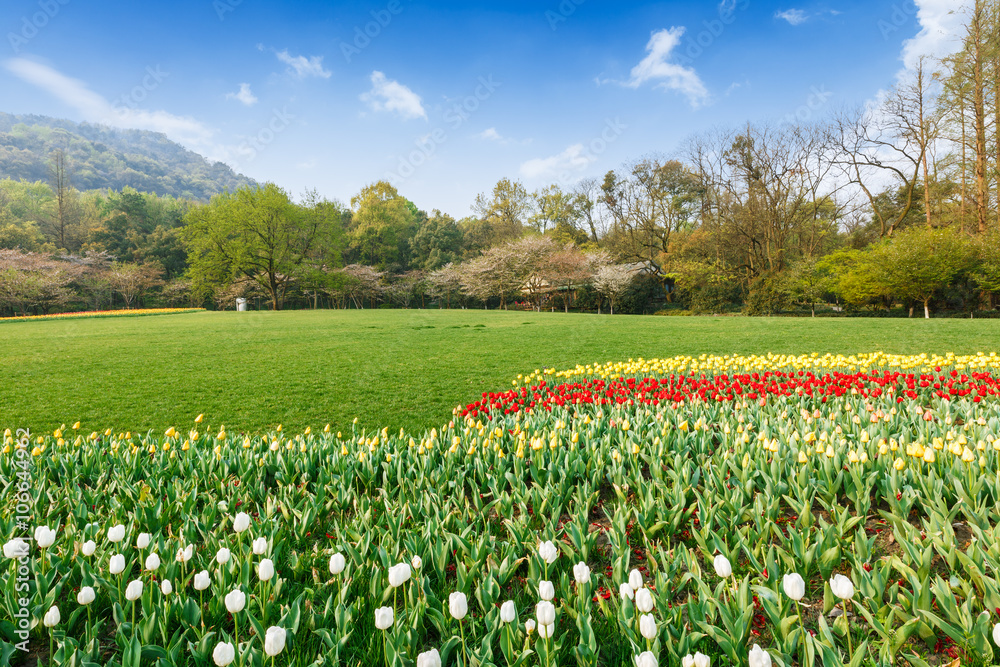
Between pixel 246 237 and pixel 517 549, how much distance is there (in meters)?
36.3

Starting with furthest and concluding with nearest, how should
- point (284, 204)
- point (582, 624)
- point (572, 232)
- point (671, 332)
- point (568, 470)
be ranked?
point (572, 232) → point (284, 204) → point (671, 332) → point (568, 470) → point (582, 624)

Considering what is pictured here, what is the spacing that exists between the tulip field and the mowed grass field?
1749 millimetres

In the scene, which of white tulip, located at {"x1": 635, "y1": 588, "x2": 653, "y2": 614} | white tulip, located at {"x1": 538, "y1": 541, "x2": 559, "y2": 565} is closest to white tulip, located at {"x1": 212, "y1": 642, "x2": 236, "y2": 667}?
white tulip, located at {"x1": 538, "y1": 541, "x2": 559, "y2": 565}

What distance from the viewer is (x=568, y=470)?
2734 millimetres

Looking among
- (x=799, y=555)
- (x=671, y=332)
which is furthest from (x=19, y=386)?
(x=671, y=332)

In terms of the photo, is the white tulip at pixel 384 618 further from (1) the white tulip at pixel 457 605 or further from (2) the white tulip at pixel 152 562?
(2) the white tulip at pixel 152 562

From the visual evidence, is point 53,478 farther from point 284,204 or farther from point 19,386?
point 284,204

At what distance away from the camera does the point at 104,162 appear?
260ft

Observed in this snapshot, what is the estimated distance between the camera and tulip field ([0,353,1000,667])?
4.77 ft

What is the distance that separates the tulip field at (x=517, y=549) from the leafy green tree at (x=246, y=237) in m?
33.1

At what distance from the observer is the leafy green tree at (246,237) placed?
3180 centimetres

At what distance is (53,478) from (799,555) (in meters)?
4.40

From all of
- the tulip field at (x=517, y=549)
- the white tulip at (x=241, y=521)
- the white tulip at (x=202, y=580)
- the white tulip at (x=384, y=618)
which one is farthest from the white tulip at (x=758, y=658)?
the white tulip at (x=241, y=521)

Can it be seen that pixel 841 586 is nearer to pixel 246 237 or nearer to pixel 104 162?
pixel 246 237
